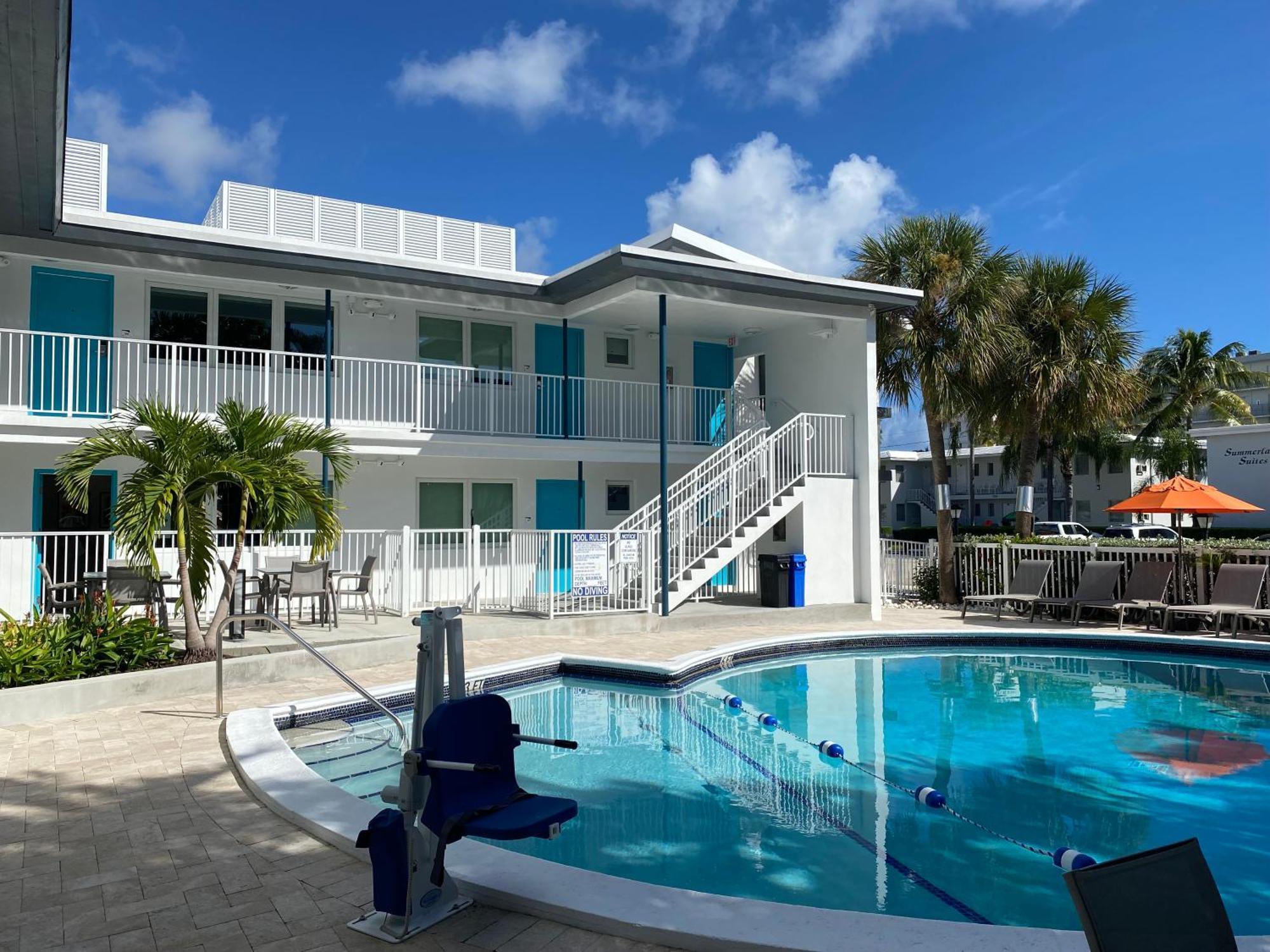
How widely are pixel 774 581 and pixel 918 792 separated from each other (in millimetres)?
8981

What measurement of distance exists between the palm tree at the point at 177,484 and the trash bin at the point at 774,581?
8848 mm

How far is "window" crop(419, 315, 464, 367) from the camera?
17188mm

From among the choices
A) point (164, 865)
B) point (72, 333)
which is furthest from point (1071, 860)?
point (72, 333)

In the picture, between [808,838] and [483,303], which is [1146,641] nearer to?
[808,838]

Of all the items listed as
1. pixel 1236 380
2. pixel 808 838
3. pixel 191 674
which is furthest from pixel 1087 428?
pixel 1236 380

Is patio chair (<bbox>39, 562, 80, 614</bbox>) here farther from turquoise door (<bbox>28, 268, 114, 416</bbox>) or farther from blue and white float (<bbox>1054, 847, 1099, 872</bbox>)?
blue and white float (<bbox>1054, 847, 1099, 872</bbox>)

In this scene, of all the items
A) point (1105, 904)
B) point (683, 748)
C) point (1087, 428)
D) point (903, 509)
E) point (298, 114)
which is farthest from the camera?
point (903, 509)

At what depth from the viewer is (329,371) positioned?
49.1ft

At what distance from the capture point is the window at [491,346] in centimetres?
1764

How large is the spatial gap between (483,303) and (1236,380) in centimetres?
3949

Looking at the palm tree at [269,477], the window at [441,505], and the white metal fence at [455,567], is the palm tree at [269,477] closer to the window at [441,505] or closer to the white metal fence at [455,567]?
the white metal fence at [455,567]

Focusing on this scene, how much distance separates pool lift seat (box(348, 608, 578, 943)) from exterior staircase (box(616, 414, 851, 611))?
10.3 m

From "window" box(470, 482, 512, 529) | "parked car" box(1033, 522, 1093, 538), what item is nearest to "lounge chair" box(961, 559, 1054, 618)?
"window" box(470, 482, 512, 529)

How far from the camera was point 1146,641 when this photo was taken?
44.6 ft
